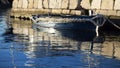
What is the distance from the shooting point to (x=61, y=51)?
81.6 feet

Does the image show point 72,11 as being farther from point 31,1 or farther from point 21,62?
point 21,62

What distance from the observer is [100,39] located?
31.7m

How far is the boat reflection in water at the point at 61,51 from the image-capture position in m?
20.4

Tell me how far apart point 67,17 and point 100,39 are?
7572mm

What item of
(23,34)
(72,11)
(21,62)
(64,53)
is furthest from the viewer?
(72,11)

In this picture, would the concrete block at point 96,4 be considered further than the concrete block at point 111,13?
Yes

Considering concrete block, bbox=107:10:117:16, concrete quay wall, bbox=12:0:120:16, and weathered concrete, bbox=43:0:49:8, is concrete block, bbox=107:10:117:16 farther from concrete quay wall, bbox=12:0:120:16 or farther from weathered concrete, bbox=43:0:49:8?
weathered concrete, bbox=43:0:49:8

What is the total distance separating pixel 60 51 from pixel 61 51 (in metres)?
0.06

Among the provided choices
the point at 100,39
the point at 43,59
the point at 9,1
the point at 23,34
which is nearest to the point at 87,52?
the point at 43,59

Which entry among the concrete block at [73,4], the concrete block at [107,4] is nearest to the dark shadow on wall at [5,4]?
the concrete block at [73,4]

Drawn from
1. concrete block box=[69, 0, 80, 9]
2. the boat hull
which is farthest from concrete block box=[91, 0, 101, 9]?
concrete block box=[69, 0, 80, 9]

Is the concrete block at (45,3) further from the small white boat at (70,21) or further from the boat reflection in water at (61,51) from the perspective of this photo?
the boat reflection in water at (61,51)

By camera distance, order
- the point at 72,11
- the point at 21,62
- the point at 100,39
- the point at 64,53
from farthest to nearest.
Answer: the point at 72,11 → the point at 100,39 → the point at 64,53 → the point at 21,62

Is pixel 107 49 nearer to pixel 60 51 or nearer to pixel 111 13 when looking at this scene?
pixel 60 51
